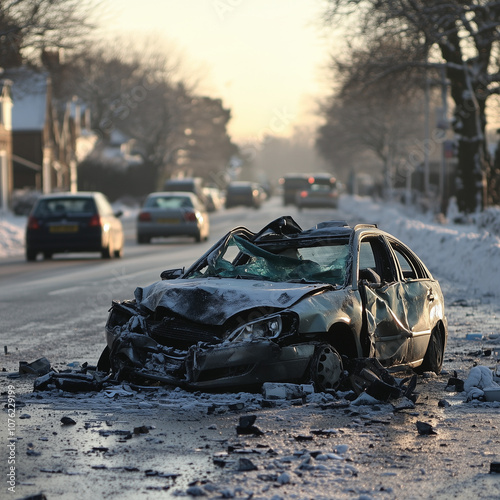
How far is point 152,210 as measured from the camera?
34.4 metres

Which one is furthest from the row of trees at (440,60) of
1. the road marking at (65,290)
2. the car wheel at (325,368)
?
the car wheel at (325,368)

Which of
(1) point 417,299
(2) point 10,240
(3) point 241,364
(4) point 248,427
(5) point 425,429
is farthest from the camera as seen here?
(2) point 10,240

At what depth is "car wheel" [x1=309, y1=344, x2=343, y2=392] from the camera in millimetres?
7965

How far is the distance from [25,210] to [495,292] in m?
37.4

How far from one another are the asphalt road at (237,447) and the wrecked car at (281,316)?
0.26 meters

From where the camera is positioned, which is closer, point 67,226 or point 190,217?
point 67,226

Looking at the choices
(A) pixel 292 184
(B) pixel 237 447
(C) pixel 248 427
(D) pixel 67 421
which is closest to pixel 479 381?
(C) pixel 248 427

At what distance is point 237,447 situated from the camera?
641cm

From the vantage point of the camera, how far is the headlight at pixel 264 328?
780 centimetres

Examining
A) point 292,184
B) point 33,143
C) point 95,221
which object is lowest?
point 95,221

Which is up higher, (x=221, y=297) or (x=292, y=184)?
(x=292, y=184)

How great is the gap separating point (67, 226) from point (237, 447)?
19.9 meters

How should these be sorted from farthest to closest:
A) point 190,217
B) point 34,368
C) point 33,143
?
point 33,143
point 190,217
point 34,368

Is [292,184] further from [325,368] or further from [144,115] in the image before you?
[325,368]
